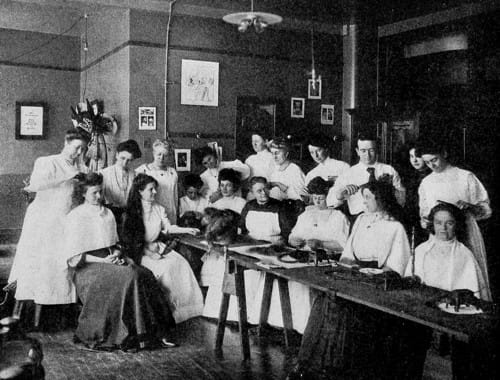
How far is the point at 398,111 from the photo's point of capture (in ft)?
23.7

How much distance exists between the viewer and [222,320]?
4828 mm

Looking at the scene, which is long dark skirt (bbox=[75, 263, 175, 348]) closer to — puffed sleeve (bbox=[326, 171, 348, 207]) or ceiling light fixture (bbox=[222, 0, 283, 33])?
puffed sleeve (bbox=[326, 171, 348, 207])

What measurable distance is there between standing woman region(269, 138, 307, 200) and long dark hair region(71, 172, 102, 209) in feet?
6.46

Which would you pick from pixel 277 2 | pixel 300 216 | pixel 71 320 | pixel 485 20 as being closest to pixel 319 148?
pixel 300 216

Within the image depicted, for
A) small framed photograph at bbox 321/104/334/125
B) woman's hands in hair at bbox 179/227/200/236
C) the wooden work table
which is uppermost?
small framed photograph at bbox 321/104/334/125

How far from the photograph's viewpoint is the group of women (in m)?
4.26

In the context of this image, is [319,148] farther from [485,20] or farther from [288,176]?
[485,20]

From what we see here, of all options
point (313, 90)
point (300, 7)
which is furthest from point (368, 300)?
point (313, 90)

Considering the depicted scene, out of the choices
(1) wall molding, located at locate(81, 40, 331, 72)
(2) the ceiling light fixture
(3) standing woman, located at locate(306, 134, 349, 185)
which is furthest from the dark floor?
(1) wall molding, located at locate(81, 40, 331, 72)

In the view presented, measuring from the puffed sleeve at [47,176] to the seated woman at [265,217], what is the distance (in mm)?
1720

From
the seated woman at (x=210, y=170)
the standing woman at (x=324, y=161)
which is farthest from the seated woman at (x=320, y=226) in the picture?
the seated woman at (x=210, y=170)

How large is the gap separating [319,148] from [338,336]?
126 inches

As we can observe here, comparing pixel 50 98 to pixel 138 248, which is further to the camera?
pixel 50 98

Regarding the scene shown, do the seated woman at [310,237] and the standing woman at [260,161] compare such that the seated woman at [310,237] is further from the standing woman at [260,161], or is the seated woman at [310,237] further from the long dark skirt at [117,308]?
the standing woman at [260,161]
